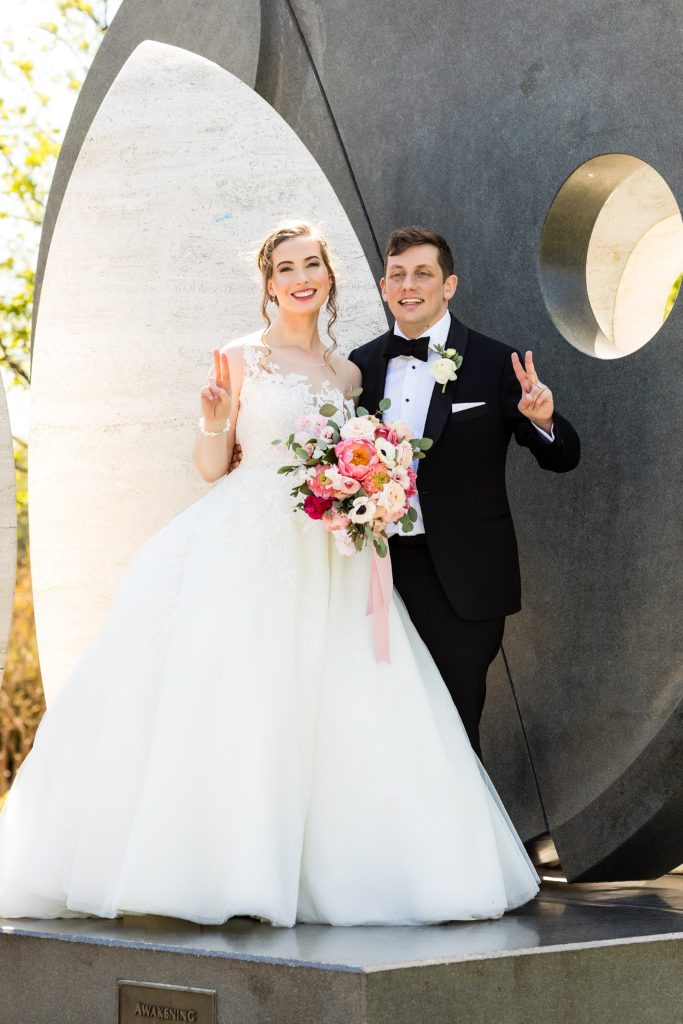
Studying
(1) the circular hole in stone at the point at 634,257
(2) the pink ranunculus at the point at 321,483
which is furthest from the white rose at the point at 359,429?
(1) the circular hole in stone at the point at 634,257

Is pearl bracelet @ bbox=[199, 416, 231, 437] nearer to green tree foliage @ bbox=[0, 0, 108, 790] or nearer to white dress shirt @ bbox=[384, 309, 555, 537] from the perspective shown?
white dress shirt @ bbox=[384, 309, 555, 537]

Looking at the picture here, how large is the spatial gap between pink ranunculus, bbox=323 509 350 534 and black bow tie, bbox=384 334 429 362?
73 centimetres

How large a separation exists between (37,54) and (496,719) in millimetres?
9789

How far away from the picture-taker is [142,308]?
5.05m

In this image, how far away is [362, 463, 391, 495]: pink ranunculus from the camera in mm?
3678

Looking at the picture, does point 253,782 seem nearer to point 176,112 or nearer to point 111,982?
point 111,982

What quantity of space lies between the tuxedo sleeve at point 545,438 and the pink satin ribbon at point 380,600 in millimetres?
589

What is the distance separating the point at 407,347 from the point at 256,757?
1.42 meters

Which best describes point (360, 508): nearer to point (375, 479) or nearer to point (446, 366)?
point (375, 479)

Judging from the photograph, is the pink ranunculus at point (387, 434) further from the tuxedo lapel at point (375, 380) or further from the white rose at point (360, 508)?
the tuxedo lapel at point (375, 380)

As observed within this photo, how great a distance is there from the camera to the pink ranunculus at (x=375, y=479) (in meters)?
3.68

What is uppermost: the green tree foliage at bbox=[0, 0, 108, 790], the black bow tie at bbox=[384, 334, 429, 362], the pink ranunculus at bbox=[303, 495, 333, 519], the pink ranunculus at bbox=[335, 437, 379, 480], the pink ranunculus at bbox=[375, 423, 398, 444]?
the green tree foliage at bbox=[0, 0, 108, 790]

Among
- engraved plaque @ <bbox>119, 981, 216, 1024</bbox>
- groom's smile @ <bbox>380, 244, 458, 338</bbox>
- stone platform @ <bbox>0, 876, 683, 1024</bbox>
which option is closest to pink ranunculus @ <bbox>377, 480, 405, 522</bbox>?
groom's smile @ <bbox>380, 244, 458, 338</bbox>

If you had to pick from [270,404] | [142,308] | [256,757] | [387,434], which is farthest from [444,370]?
[142,308]
